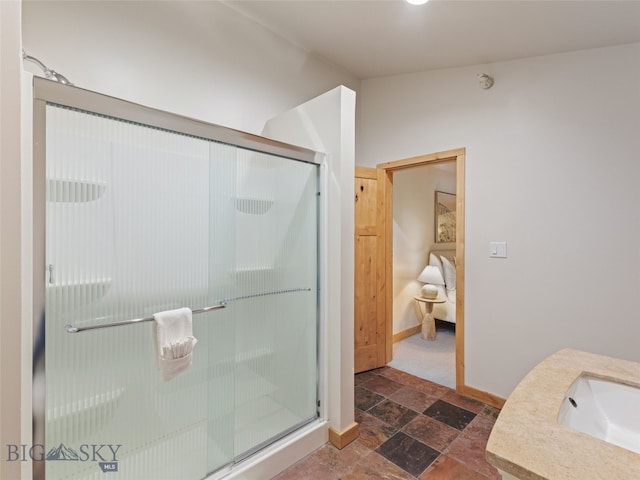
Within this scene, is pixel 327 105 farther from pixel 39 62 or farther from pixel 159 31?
pixel 39 62

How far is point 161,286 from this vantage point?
1374mm

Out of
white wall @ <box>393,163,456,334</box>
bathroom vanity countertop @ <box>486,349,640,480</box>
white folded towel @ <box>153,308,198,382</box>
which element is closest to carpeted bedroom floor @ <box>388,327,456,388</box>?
white wall @ <box>393,163,456,334</box>

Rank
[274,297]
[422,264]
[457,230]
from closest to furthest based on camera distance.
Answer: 1. [274,297]
2. [457,230]
3. [422,264]

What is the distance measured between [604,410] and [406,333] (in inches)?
117

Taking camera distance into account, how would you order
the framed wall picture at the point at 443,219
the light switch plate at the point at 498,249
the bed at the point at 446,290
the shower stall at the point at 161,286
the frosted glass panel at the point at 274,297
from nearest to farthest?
the shower stall at the point at 161,286 < the frosted glass panel at the point at 274,297 < the light switch plate at the point at 498,249 < the bed at the point at 446,290 < the framed wall picture at the point at 443,219

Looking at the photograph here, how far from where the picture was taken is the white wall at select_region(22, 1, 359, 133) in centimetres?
156

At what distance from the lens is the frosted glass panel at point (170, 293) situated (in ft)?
3.74

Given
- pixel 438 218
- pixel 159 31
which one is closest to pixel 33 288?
pixel 159 31

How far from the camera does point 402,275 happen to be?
3.90 meters

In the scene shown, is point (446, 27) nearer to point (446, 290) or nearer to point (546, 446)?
point (546, 446)

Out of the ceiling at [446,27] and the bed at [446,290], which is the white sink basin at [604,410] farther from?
the bed at [446,290]

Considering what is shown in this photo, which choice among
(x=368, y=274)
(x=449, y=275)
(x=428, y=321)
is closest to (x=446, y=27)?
(x=368, y=274)

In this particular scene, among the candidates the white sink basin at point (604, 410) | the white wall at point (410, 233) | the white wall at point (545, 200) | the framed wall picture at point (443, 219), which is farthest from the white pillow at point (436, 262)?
the white sink basin at point (604, 410)

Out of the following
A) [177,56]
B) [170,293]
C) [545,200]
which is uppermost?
[177,56]
